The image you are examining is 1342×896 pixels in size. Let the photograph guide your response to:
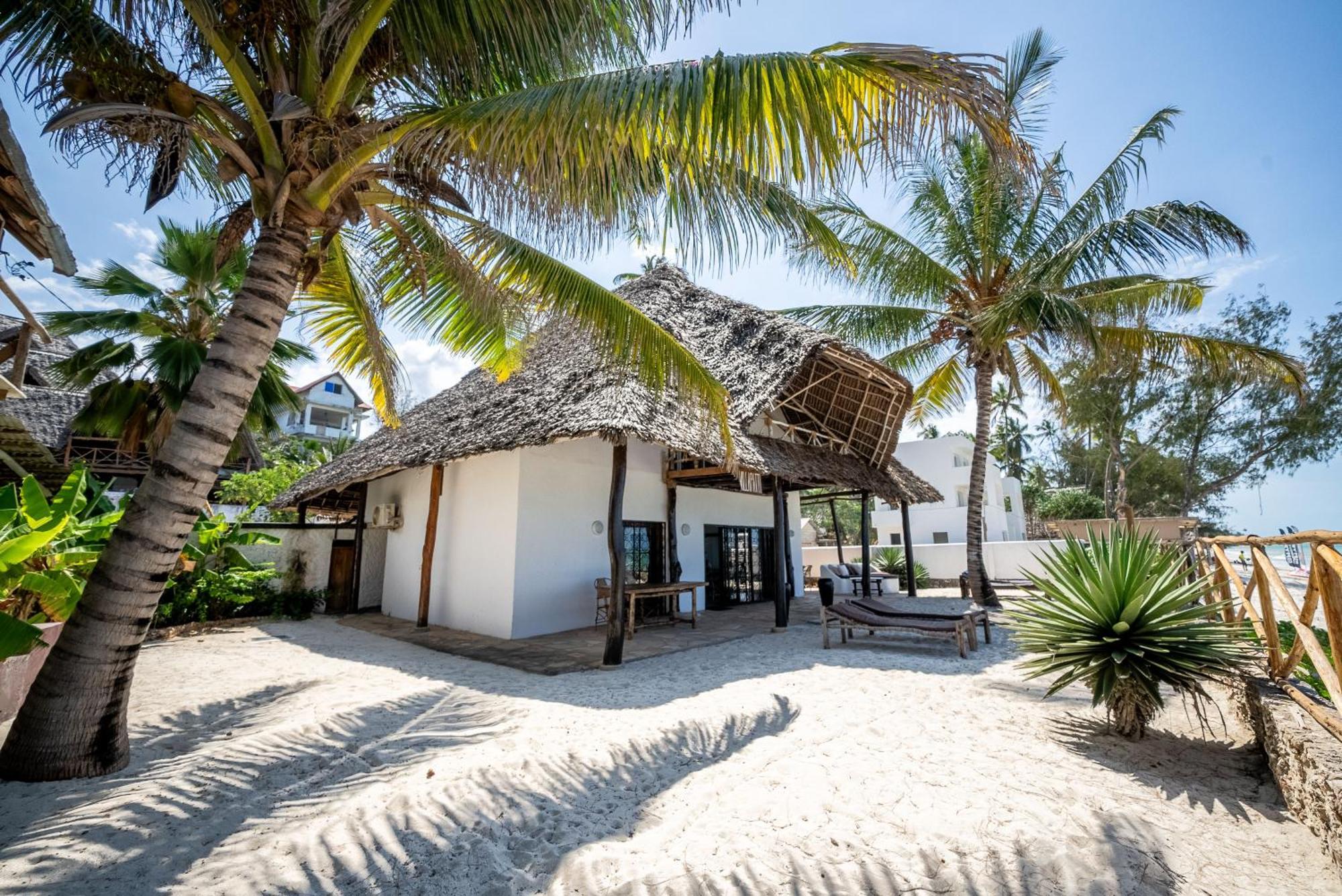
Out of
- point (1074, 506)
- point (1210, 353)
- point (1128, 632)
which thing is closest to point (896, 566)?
point (1210, 353)

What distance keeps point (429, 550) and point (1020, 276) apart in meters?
11.4

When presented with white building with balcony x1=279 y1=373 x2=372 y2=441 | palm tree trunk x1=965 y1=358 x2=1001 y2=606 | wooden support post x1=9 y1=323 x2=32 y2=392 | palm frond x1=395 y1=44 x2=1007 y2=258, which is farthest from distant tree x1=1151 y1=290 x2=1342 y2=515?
white building with balcony x1=279 y1=373 x2=372 y2=441

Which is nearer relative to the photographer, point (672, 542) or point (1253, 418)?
point (672, 542)

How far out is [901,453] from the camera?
25844 millimetres

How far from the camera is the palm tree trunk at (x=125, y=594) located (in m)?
3.07

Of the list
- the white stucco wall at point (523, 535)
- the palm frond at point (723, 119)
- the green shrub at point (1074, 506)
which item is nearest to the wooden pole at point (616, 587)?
the white stucco wall at point (523, 535)

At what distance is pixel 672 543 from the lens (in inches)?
420

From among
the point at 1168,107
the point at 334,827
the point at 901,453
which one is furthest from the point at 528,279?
the point at 901,453

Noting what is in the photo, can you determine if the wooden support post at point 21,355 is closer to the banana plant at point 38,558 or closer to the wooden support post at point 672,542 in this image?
the banana plant at point 38,558

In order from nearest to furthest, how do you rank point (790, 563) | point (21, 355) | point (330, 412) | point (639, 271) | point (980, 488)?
point (21, 355) → point (980, 488) → point (790, 563) → point (639, 271) → point (330, 412)

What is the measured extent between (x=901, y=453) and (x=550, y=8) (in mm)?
25260

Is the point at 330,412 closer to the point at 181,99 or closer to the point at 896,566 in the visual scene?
the point at 896,566

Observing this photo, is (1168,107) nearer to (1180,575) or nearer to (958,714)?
(1180,575)

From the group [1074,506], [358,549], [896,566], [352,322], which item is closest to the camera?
[352,322]
